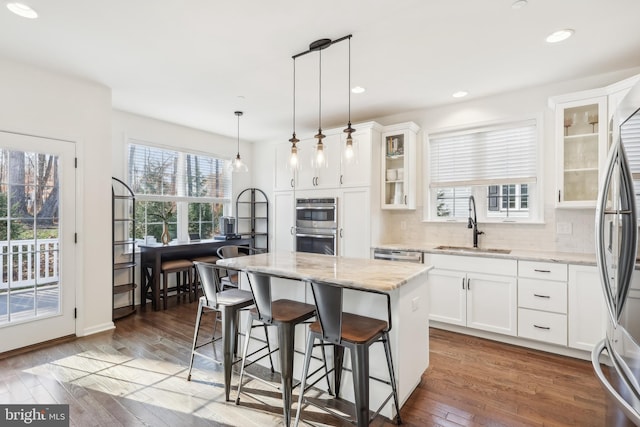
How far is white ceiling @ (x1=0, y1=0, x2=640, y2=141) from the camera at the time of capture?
7.09 feet

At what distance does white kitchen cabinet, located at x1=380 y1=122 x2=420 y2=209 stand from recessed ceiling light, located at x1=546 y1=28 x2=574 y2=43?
1.71 metres

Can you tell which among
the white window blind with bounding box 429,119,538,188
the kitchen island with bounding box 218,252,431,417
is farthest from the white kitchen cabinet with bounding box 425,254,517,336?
the kitchen island with bounding box 218,252,431,417

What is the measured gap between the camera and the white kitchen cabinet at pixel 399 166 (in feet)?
13.5

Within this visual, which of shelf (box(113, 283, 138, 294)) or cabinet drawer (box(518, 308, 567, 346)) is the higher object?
shelf (box(113, 283, 138, 294))

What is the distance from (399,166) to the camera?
429 centimetres

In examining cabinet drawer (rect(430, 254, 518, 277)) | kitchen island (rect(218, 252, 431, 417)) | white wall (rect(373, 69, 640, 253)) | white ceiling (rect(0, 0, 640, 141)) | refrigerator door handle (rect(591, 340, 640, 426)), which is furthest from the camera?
white wall (rect(373, 69, 640, 253))

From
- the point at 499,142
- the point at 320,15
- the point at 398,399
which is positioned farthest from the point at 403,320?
the point at 499,142

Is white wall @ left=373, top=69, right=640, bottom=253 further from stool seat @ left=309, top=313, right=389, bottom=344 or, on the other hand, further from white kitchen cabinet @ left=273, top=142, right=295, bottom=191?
stool seat @ left=309, top=313, right=389, bottom=344

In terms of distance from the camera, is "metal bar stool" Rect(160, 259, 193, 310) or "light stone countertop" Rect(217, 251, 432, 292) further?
"metal bar stool" Rect(160, 259, 193, 310)

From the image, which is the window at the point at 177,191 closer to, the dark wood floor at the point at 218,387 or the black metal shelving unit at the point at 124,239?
the black metal shelving unit at the point at 124,239

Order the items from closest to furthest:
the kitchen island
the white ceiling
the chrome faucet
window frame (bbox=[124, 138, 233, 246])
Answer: the kitchen island < the white ceiling < the chrome faucet < window frame (bbox=[124, 138, 233, 246])

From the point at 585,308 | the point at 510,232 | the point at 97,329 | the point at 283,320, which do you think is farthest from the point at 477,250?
the point at 97,329

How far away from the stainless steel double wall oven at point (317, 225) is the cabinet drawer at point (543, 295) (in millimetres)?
2202

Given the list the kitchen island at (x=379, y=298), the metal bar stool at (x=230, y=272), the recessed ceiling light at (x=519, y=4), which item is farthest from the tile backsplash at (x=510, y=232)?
the recessed ceiling light at (x=519, y=4)
